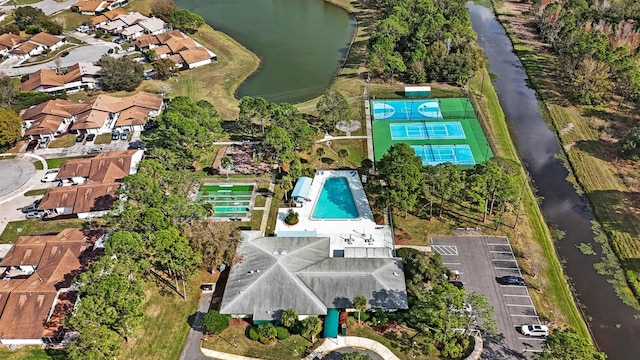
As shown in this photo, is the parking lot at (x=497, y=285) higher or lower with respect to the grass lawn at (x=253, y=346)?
higher

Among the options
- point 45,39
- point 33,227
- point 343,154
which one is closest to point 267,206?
point 343,154

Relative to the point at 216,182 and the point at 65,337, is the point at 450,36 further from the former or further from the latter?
the point at 65,337

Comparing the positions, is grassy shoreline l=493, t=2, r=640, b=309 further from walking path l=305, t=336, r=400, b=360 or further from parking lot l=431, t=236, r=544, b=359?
walking path l=305, t=336, r=400, b=360

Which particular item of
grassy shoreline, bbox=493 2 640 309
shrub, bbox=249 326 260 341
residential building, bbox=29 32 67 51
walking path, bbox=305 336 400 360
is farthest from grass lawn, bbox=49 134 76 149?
grassy shoreline, bbox=493 2 640 309

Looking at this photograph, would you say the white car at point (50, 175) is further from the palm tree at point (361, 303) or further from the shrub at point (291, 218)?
the palm tree at point (361, 303)

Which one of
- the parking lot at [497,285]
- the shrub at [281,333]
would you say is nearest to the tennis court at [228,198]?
the shrub at [281,333]

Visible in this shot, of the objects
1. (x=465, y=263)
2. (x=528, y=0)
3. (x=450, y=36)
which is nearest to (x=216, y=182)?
(x=465, y=263)

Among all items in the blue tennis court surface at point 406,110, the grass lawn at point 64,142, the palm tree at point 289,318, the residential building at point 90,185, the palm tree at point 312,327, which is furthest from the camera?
the blue tennis court surface at point 406,110
